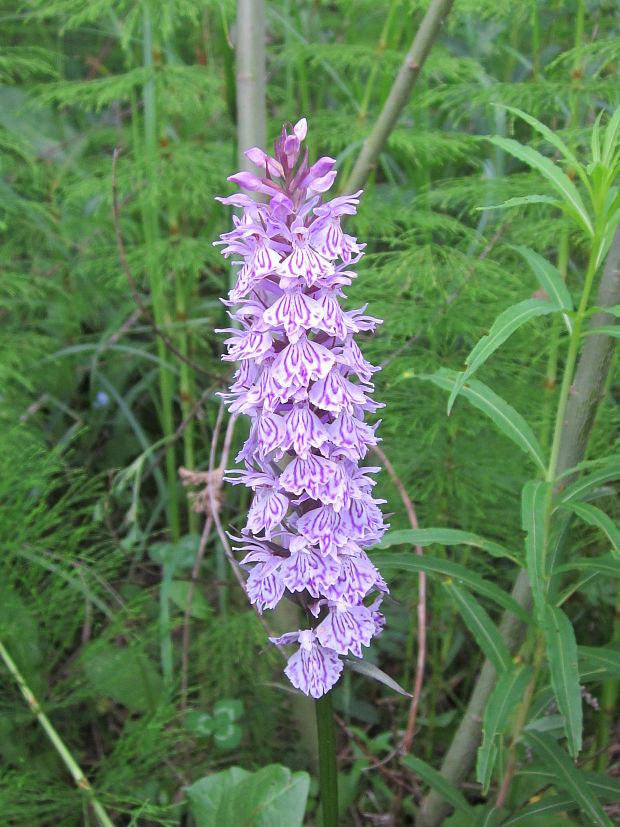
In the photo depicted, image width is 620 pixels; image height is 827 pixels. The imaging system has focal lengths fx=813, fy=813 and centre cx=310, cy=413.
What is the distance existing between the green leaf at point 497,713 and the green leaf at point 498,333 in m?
0.60

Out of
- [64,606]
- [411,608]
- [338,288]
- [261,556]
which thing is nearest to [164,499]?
[64,606]

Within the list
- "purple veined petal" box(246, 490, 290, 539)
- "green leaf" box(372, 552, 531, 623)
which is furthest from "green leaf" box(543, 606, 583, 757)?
"purple veined petal" box(246, 490, 290, 539)

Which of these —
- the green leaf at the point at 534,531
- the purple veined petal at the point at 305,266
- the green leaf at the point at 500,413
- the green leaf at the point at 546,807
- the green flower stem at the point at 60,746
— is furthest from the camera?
the green flower stem at the point at 60,746

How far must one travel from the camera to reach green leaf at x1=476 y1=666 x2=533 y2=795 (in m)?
1.43

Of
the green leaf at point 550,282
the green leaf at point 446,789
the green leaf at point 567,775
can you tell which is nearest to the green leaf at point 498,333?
the green leaf at point 550,282

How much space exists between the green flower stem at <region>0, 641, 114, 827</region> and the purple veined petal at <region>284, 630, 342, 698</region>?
86cm

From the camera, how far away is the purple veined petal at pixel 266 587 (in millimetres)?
1313

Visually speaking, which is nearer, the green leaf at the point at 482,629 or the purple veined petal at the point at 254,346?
the purple veined petal at the point at 254,346

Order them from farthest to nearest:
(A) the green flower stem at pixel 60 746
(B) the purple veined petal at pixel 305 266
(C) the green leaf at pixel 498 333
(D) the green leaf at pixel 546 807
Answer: (A) the green flower stem at pixel 60 746 < (D) the green leaf at pixel 546 807 < (C) the green leaf at pixel 498 333 < (B) the purple veined petal at pixel 305 266

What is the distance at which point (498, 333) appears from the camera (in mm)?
1299

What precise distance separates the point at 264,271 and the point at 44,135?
129 inches

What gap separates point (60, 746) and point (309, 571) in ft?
3.64

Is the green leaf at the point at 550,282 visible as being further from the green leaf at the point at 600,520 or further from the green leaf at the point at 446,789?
the green leaf at the point at 446,789

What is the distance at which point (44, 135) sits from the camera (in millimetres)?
3982
